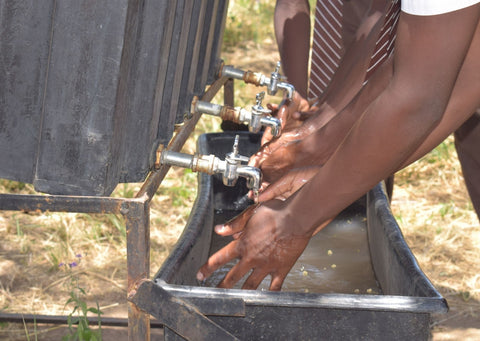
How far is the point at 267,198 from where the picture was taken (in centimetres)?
193

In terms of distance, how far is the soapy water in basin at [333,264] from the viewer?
2205mm

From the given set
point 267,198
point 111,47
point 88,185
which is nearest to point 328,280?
point 267,198

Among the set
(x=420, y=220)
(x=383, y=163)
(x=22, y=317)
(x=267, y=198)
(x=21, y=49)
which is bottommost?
(x=22, y=317)

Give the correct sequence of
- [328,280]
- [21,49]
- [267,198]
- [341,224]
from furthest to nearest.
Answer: [341,224]
[328,280]
[267,198]
[21,49]

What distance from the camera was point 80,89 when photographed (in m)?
1.42

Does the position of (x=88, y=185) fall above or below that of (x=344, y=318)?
above

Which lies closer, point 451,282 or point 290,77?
point 290,77

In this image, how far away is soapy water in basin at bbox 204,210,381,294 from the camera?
221 centimetres

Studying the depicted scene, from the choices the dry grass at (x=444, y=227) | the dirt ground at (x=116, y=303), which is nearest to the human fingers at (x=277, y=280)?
the dirt ground at (x=116, y=303)

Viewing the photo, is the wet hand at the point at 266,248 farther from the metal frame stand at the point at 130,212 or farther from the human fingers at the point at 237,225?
the metal frame stand at the point at 130,212

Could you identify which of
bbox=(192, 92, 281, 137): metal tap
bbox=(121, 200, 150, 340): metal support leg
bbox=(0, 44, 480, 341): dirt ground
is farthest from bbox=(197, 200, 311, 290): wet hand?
bbox=(0, 44, 480, 341): dirt ground

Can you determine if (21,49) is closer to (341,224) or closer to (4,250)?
(341,224)

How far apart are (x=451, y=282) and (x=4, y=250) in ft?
6.43

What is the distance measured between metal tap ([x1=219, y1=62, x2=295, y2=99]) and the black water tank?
856 mm
